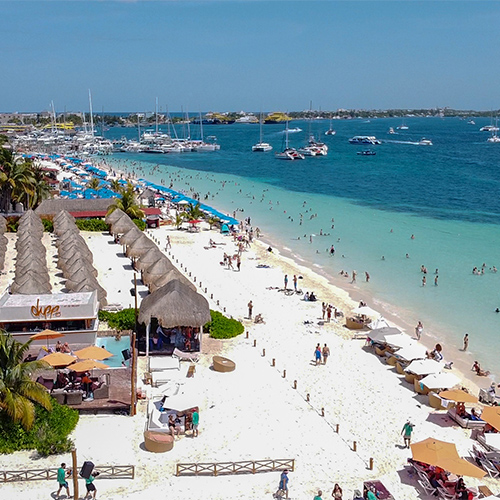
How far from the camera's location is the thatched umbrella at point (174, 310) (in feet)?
69.2

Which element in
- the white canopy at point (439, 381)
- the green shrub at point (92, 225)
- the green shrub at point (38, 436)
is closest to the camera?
the green shrub at point (38, 436)

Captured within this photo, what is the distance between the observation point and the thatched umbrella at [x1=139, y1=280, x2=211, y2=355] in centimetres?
2109

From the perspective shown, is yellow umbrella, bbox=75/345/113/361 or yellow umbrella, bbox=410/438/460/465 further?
yellow umbrella, bbox=75/345/113/361

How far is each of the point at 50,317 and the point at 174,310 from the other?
13.9 ft

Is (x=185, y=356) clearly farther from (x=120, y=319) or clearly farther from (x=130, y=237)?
(x=130, y=237)

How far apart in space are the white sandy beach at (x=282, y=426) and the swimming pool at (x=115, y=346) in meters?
0.84

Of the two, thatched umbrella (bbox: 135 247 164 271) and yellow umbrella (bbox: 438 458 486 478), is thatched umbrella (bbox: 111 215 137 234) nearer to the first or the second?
thatched umbrella (bbox: 135 247 164 271)

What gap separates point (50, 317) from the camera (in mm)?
20516

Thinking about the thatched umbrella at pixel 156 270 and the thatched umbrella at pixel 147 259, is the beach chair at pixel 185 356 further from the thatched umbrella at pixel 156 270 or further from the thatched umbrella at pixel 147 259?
the thatched umbrella at pixel 147 259

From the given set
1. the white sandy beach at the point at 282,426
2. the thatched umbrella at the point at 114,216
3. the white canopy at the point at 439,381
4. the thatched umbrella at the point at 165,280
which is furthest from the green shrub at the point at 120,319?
the thatched umbrella at the point at 114,216

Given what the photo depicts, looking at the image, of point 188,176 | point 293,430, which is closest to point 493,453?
point 293,430

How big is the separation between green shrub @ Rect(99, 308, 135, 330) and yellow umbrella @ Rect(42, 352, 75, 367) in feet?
14.8

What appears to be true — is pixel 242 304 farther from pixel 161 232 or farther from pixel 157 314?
pixel 161 232

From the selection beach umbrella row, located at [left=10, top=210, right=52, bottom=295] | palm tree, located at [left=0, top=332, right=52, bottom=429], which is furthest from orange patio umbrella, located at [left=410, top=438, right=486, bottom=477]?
beach umbrella row, located at [left=10, top=210, right=52, bottom=295]
